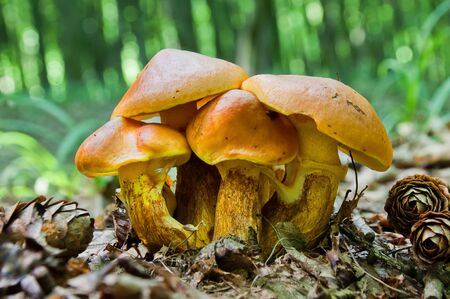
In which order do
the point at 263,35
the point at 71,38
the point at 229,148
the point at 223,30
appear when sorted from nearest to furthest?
the point at 229,148 → the point at 263,35 → the point at 71,38 → the point at 223,30

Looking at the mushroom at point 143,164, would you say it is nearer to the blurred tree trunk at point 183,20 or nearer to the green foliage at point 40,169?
the green foliage at point 40,169

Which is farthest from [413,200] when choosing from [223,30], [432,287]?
[223,30]

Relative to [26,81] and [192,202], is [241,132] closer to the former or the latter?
[192,202]

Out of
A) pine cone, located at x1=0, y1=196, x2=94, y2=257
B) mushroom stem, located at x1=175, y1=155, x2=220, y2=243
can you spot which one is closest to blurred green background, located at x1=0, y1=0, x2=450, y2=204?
mushroom stem, located at x1=175, y1=155, x2=220, y2=243

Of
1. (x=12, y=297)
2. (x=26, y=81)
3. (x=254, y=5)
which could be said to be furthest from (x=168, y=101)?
(x=26, y=81)

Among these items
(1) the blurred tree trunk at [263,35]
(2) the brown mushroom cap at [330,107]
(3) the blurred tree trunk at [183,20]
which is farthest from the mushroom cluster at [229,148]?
(3) the blurred tree trunk at [183,20]

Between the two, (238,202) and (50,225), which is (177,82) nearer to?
(238,202)

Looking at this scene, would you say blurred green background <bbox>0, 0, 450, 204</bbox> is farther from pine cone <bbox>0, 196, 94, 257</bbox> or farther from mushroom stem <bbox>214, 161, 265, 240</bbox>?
pine cone <bbox>0, 196, 94, 257</bbox>
